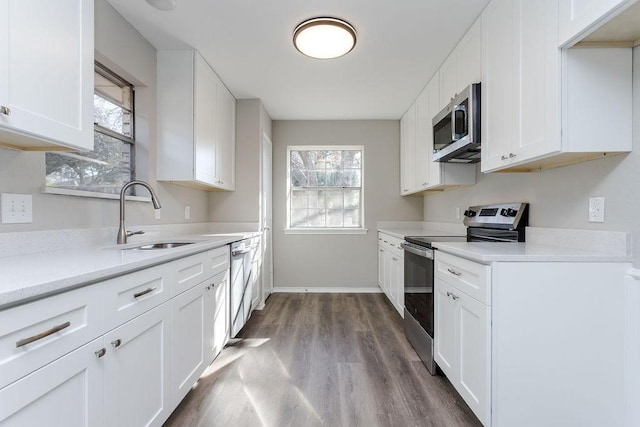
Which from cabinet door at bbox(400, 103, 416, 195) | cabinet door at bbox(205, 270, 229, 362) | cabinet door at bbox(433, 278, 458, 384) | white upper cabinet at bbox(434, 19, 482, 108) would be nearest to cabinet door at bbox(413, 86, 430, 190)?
cabinet door at bbox(400, 103, 416, 195)

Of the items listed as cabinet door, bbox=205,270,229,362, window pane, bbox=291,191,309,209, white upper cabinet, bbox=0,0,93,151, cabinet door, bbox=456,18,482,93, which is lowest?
cabinet door, bbox=205,270,229,362

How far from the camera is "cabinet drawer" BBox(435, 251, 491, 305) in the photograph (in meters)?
1.36

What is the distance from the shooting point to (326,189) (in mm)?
4367

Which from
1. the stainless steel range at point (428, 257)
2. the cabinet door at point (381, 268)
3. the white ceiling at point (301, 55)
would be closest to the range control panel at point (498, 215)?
the stainless steel range at point (428, 257)

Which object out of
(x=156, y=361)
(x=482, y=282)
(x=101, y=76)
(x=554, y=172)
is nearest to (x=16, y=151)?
(x=101, y=76)

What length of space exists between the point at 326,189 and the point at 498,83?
9.23 ft

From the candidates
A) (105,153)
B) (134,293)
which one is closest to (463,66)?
(134,293)

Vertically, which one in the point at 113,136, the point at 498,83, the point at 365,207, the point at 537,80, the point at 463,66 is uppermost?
the point at 463,66

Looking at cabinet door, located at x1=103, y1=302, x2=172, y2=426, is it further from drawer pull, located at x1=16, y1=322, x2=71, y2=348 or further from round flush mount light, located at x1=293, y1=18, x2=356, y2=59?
round flush mount light, located at x1=293, y1=18, x2=356, y2=59

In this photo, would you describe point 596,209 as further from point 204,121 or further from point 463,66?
point 204,121

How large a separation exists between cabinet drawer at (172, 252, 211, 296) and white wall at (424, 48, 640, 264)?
2073mm

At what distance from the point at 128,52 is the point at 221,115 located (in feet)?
3.35

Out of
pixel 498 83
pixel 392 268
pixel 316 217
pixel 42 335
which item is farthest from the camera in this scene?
pixel 316 217

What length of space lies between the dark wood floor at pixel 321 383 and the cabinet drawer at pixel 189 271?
2.32 feet
